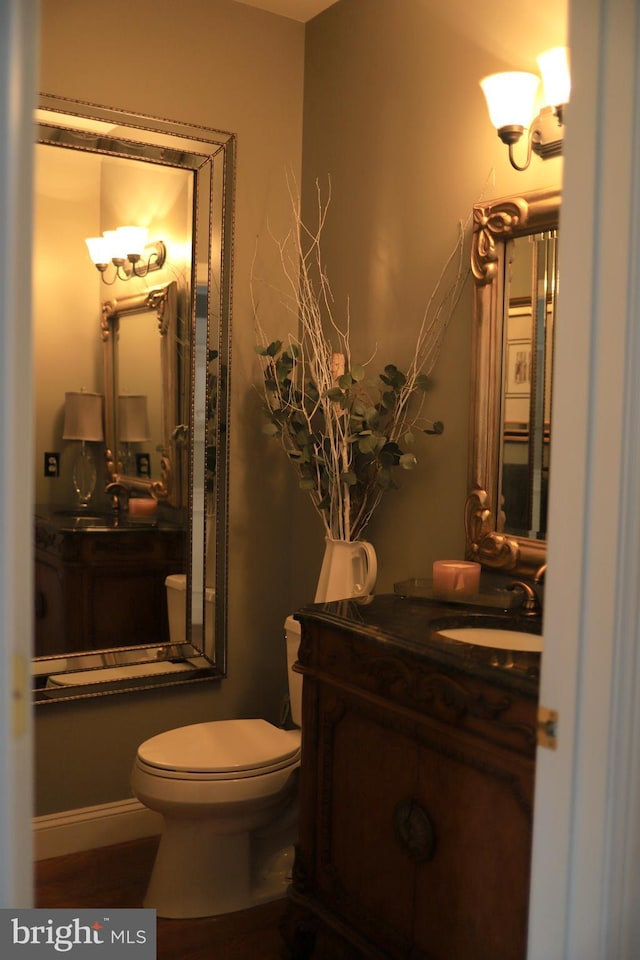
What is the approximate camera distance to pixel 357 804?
218 cm

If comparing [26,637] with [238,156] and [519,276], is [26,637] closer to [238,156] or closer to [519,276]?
[519,276]

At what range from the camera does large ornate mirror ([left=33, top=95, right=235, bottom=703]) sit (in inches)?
114

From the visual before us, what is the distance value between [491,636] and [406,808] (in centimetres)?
43

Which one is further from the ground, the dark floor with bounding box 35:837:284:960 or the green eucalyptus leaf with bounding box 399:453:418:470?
the green eucalyptus leaf with bounding box 399:453:418:470

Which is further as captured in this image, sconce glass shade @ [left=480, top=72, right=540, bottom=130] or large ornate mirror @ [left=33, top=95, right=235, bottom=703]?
large ornate mirror @ [left=33, top=95, right=235, bottom=703]

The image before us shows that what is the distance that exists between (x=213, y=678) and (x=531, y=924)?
6.48 ft

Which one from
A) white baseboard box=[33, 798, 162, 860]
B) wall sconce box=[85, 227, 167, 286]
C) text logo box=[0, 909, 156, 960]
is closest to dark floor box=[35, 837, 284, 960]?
white baseboard box=[33, 798, 162, 860]

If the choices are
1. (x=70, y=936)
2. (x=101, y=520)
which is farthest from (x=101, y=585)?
(x=70, y=936)

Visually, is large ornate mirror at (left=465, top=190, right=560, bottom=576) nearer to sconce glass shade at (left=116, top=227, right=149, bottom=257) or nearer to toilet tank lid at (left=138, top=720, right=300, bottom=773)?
toilet tank lid at (left=138, top=720, right=300, bottom=773)

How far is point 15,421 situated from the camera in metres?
1.09

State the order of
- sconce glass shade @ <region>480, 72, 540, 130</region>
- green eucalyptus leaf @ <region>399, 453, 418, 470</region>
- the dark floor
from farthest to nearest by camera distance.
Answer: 1. green eucalyptus leaf @ <region>399, 453, 418, 470</region>
2. the dark floor
3. sconce glass shade @ <region>480, 72, 540, 130</region>

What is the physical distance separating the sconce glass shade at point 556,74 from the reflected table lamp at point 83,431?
1593mm

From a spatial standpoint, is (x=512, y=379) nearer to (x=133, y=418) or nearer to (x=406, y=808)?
(x=406, y=808)

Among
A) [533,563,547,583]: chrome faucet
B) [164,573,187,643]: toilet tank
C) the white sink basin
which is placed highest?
[533,563,547,583]: chrome faucet
